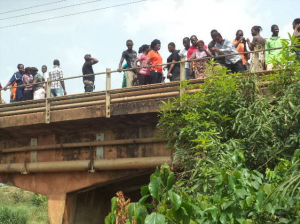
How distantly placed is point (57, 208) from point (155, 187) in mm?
7233

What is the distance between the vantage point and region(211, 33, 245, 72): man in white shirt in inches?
473

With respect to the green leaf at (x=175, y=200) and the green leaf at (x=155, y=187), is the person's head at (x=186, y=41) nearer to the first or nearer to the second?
the green leaf at (x=155, y=187)

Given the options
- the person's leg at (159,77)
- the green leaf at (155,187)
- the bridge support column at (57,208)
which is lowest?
the bridge support column at (57,208)

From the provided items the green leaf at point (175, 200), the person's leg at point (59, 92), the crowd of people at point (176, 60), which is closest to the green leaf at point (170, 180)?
the green leaf at point (175, 200)

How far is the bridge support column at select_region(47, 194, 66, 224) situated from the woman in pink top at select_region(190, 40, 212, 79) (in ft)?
13.9

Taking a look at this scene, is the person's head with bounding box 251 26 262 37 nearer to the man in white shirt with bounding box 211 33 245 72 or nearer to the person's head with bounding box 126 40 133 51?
the man in white shirt with bounding box 211 33 245 72

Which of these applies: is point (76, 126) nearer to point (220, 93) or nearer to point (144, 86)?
point (144, 86)

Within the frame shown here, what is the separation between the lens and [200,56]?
41.0 feet

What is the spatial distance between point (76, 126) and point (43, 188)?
182 cm

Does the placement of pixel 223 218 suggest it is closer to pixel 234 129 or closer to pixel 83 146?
pixel 234 129

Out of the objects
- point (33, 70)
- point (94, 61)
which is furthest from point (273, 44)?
point (33, 70)

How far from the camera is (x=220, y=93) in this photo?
10.7 m

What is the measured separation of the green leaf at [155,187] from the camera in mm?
7117

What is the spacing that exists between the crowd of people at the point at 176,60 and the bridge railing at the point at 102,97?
16.9 inches
